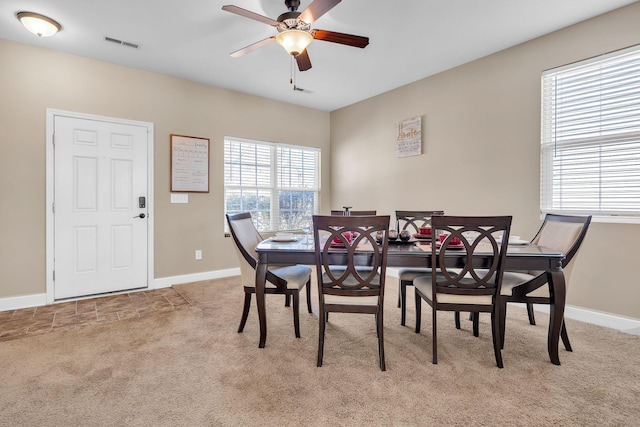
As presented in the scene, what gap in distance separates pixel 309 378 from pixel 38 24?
3.66 meters

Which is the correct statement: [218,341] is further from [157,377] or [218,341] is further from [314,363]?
[314,363]

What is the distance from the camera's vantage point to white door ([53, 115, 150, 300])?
3.46m

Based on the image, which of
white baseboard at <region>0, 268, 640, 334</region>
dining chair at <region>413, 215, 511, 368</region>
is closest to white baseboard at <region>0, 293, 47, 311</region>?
white baseboard at <region>0, 268, 640, 334</region>

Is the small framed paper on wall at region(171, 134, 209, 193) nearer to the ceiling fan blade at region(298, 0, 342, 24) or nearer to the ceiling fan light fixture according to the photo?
the ceiling fan light fixture

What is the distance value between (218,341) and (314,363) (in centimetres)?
83

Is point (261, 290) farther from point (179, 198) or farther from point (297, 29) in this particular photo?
point (179, 198)

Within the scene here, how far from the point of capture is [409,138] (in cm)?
436

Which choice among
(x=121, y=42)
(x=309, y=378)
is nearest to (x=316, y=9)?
(x=121, y=42)

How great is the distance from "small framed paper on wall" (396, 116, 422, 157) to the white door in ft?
10.9

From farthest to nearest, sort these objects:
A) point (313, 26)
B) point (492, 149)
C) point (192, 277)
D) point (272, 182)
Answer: point (272, 182) < point (192, 277) < point (492, 149) < point (313, 26)

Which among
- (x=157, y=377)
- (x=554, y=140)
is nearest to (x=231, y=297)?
(x=157, y=377)

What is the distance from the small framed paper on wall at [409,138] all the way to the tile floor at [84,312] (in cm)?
335

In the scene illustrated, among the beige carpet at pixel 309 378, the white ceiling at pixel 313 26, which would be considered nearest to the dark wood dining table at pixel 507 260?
the beige carpet at pixel 309 378

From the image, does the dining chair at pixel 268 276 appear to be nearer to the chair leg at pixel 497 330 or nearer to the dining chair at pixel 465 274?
the dining chair at pixel 465 274
